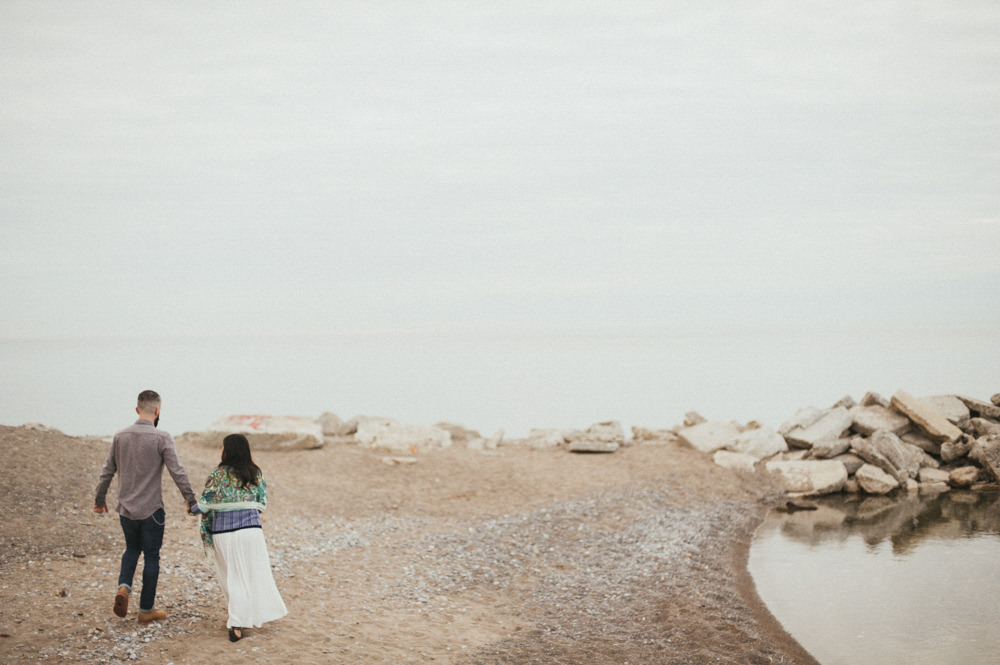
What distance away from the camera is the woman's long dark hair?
23.0 feet

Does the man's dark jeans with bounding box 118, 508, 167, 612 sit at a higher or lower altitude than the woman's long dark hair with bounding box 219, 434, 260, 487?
lower

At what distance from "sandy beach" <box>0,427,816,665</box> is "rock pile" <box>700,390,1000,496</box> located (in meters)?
1.59

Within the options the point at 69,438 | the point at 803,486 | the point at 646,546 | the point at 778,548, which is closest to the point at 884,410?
the point at 803,486

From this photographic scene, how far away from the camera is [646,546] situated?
12.0 meters

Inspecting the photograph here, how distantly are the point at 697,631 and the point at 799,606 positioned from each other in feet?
8.11

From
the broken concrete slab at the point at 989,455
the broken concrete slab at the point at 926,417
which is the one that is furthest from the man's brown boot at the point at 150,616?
the broken concrete slab at the point at 989,455

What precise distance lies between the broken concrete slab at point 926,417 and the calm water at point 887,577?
6.09ft

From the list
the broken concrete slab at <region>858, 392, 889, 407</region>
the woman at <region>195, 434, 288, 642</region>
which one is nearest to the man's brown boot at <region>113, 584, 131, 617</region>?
the woman at <region>195, 434, 288, 642</region>

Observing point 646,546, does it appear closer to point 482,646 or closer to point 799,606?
point 799,606

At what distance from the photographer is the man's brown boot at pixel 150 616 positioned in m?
7.05

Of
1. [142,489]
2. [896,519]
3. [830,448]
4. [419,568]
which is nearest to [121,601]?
[142,489]

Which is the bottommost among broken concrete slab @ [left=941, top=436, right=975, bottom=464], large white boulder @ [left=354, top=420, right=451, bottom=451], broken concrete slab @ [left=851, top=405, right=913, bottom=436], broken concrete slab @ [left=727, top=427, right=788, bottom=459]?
large white boulder @ [left=354, top=420, right=451, bottom=451]

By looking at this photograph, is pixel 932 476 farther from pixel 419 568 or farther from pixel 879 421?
pixel 419 568

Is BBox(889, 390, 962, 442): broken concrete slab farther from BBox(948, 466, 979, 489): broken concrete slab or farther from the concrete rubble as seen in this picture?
BBox(948, 466, 979, 489): broken concrete slab
